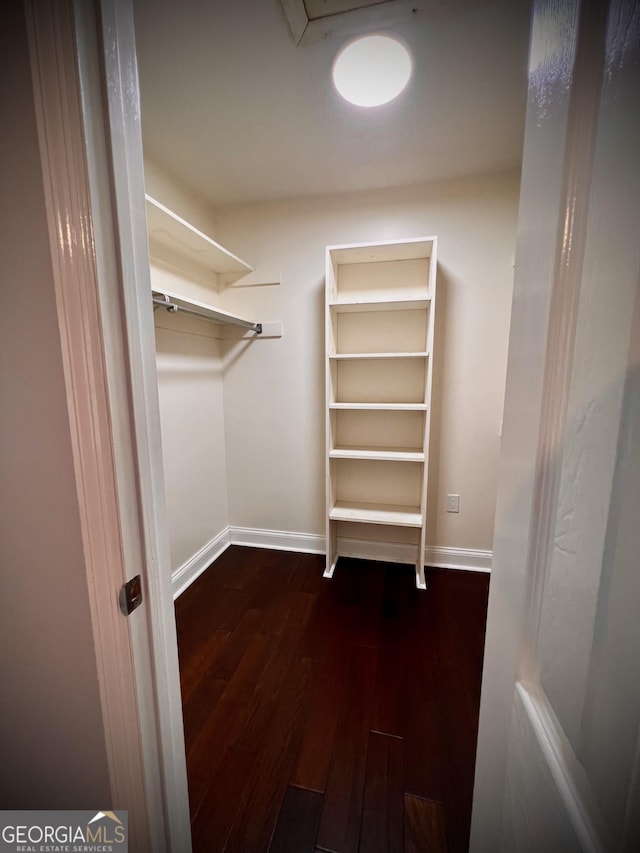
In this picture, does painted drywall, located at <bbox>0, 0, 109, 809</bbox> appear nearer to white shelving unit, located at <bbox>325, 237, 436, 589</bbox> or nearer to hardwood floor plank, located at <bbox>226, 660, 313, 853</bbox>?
hardwood floor plank, located at <bbox>226, 660, 313, 853</bbox>

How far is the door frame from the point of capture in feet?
1.42

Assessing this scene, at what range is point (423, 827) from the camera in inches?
35.5

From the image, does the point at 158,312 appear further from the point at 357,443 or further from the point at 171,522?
the point at 357,443

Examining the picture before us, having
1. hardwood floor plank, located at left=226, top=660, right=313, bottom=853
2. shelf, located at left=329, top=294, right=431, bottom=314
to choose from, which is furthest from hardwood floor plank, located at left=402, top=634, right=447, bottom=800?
shelf, located at left=329, top=294, right=431, bottom=314

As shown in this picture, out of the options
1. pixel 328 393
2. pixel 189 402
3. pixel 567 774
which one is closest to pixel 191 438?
pixel 189 402

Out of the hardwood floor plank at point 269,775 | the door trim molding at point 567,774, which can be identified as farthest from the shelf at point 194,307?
the hardwood floor plank at point 269,775

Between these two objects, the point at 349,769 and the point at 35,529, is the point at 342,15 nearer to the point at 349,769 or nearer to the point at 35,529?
the point at 35,529

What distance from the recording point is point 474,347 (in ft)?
6.44

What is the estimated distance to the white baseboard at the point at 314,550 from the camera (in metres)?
2.08

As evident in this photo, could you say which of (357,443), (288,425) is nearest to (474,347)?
(357,443)

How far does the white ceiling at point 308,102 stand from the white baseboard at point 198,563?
2.30 m

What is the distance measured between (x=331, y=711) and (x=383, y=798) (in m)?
0.30

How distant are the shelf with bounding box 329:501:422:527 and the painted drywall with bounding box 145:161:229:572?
0.90 m

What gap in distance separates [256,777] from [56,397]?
1.32m
